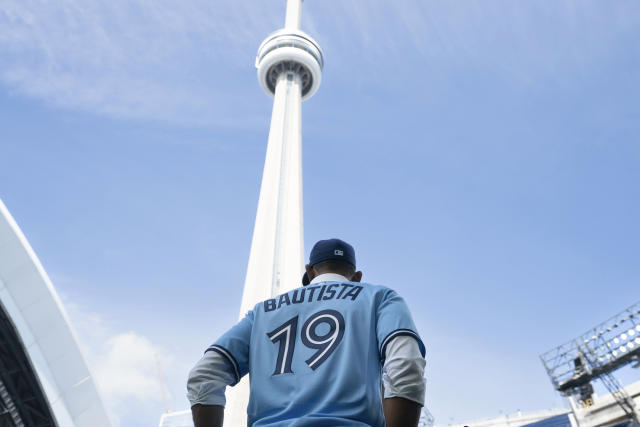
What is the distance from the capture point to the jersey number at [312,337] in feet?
9.01

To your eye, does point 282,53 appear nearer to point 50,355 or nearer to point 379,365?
point 50,355

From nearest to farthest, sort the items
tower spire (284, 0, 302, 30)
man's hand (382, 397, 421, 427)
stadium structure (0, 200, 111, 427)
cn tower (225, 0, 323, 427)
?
man's hand (382, 397, 421, 427), stadium structure (0, 200, 111, 427), cn tower (225, 0, 323, 427), tower spire (284, 0, 302, 30)

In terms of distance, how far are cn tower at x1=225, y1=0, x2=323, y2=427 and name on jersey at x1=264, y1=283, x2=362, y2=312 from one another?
32.9m

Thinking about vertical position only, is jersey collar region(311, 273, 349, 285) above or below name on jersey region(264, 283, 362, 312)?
above

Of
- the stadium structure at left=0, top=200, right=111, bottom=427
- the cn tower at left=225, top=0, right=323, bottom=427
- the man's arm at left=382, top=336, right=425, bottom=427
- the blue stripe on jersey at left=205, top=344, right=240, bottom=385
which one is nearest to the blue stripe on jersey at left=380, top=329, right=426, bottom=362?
the man's arm at left=382, top=336, right=425, bottom=427

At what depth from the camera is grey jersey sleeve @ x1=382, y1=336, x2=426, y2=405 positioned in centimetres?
234

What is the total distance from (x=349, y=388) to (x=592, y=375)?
108 ft

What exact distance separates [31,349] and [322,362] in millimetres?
17810

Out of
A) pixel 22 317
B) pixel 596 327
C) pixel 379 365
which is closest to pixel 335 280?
pixel 379 365

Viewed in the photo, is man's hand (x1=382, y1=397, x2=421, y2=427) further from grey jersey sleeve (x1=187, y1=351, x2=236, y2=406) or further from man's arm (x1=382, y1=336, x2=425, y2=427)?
grey jersey sleeve (x1=187, y1=351, x2=236, y2=406)

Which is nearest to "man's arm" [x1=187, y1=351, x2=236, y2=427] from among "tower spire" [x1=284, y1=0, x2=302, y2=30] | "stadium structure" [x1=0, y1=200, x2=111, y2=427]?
"stadium structure" [x1=0, y1=200, x2=111, y2=427]

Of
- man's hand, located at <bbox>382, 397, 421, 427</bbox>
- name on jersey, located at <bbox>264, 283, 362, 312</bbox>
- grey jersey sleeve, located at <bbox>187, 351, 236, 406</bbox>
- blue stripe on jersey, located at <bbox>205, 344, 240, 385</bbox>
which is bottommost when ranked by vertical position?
man's hand, located at <bbox>382, 397, 421, 427</bbox>

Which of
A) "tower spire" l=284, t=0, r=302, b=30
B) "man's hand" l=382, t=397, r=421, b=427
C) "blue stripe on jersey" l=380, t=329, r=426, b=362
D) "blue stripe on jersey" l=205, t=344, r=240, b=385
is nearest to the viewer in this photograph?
"man's hand" l=382, t=397, r=421, b=427

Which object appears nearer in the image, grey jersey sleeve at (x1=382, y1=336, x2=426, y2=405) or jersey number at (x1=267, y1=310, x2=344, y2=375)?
grey jersey sleeve at (x1=382, y1=336, x2=426, y2=405)
